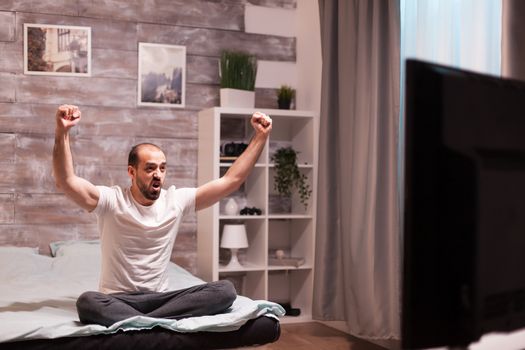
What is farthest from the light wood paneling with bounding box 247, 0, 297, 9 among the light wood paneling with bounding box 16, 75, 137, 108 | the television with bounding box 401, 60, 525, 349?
the television with bounding box 401, 60, 525, 349

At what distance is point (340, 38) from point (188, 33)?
3.77ft

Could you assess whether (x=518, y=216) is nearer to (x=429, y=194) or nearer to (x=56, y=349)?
(x=429, y=194)

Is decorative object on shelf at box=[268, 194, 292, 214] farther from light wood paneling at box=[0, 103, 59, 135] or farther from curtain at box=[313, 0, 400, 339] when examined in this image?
light wood paneling at box=[0, 103, 59, 135]

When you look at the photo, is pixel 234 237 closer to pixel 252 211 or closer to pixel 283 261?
pixel 252 211

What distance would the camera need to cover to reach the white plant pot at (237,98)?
493 cm

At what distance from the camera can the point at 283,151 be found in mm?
5035

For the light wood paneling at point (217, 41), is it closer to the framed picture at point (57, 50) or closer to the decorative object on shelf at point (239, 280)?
the framed picture at point (57, 50)

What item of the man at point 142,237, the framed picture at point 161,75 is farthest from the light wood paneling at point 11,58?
the man at point 142,237

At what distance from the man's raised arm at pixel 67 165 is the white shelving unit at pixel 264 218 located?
6.35 feet

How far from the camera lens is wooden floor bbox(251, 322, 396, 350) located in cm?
430

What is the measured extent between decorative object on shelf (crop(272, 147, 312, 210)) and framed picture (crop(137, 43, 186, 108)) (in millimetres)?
776

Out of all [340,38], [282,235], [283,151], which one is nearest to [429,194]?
[340,38]

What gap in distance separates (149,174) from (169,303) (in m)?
0.52

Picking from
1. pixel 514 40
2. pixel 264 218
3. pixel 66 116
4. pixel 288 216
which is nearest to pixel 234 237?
pixel 264 218
